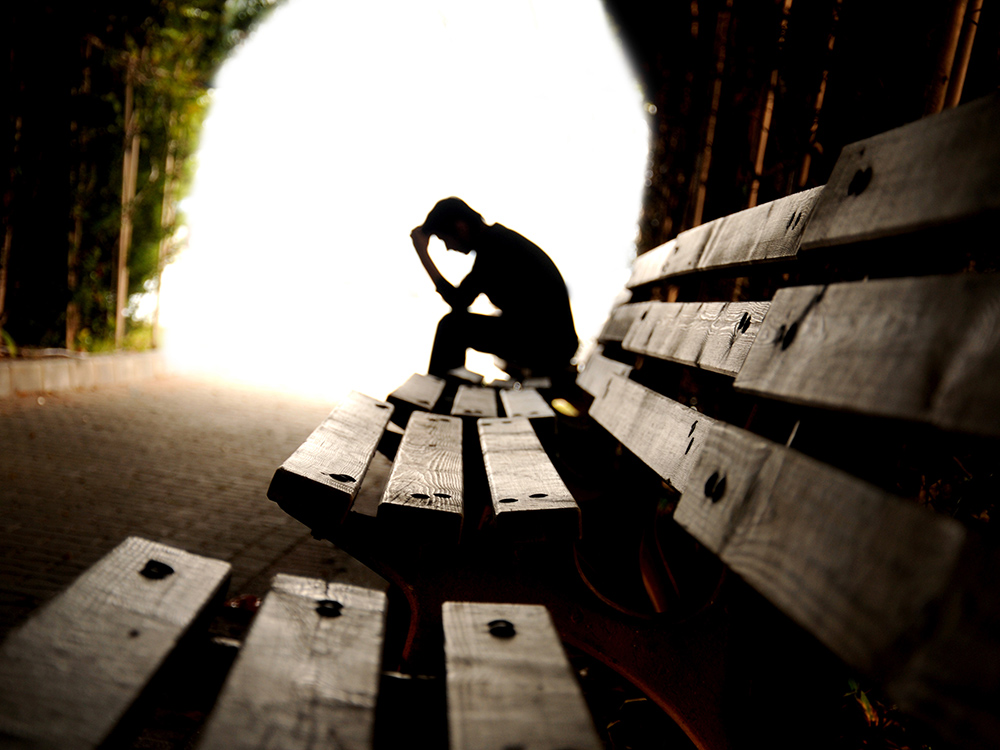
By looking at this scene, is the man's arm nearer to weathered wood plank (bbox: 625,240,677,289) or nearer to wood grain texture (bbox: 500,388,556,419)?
wood grain texture (bbox: 500,388,556,419)

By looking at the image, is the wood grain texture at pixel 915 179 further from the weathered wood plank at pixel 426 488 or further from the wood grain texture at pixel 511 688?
the weathered wood plank at pixel 426 488

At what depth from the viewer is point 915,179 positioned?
655mm

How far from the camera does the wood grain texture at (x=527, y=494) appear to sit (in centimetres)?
104

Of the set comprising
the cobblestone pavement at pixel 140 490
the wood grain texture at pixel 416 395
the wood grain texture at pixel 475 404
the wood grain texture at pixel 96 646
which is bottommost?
the cobblestone pavement at pixel 140 490

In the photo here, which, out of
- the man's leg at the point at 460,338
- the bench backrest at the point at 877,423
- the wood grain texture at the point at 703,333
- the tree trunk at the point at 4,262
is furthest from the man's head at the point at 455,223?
the tree trunk at the point at 4,262

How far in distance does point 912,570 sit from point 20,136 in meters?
7.60

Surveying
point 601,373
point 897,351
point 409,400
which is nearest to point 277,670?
point 897,351

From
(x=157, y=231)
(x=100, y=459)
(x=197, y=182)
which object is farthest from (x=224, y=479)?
(x=197, y=182)

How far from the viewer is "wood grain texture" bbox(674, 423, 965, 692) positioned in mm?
468

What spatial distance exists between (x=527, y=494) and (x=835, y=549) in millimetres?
631

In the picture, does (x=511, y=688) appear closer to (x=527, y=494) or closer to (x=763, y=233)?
(x=527, y=494)

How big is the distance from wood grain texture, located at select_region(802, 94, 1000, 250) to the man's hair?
2941 millimetres

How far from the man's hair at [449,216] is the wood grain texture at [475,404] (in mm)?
1472

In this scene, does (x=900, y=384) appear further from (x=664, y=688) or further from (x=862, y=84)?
(x=862, y=84)
